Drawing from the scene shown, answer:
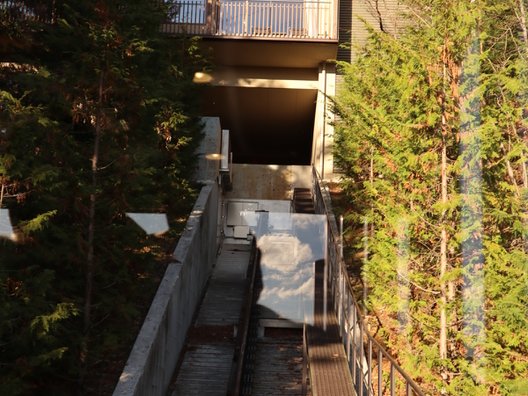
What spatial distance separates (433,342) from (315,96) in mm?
16683

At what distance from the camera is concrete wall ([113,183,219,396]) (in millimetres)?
9141

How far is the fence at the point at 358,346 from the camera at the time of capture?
762 cm

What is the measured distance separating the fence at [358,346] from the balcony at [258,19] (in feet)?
33.7

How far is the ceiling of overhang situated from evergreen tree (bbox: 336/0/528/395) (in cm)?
1514

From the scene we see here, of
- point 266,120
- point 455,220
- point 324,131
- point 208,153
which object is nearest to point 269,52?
point 324,131

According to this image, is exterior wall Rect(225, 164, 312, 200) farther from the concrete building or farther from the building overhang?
the building overhang

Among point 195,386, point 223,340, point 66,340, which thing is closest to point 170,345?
point 195,386

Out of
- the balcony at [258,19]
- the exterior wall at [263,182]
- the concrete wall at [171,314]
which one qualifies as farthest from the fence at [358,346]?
the exterior wall at [263,182]

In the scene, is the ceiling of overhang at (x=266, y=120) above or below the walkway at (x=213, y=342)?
above

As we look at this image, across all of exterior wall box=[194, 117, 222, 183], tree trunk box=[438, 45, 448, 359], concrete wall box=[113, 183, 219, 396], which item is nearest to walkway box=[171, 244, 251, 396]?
concrete wall box=[113, 183, 219, 396]

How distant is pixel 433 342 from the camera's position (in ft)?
28.1

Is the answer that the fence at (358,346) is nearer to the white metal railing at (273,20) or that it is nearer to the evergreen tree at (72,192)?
the evergreen tree at (72,192)

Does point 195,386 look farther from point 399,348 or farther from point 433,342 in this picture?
point 433,342

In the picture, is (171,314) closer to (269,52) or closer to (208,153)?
(208,153)
